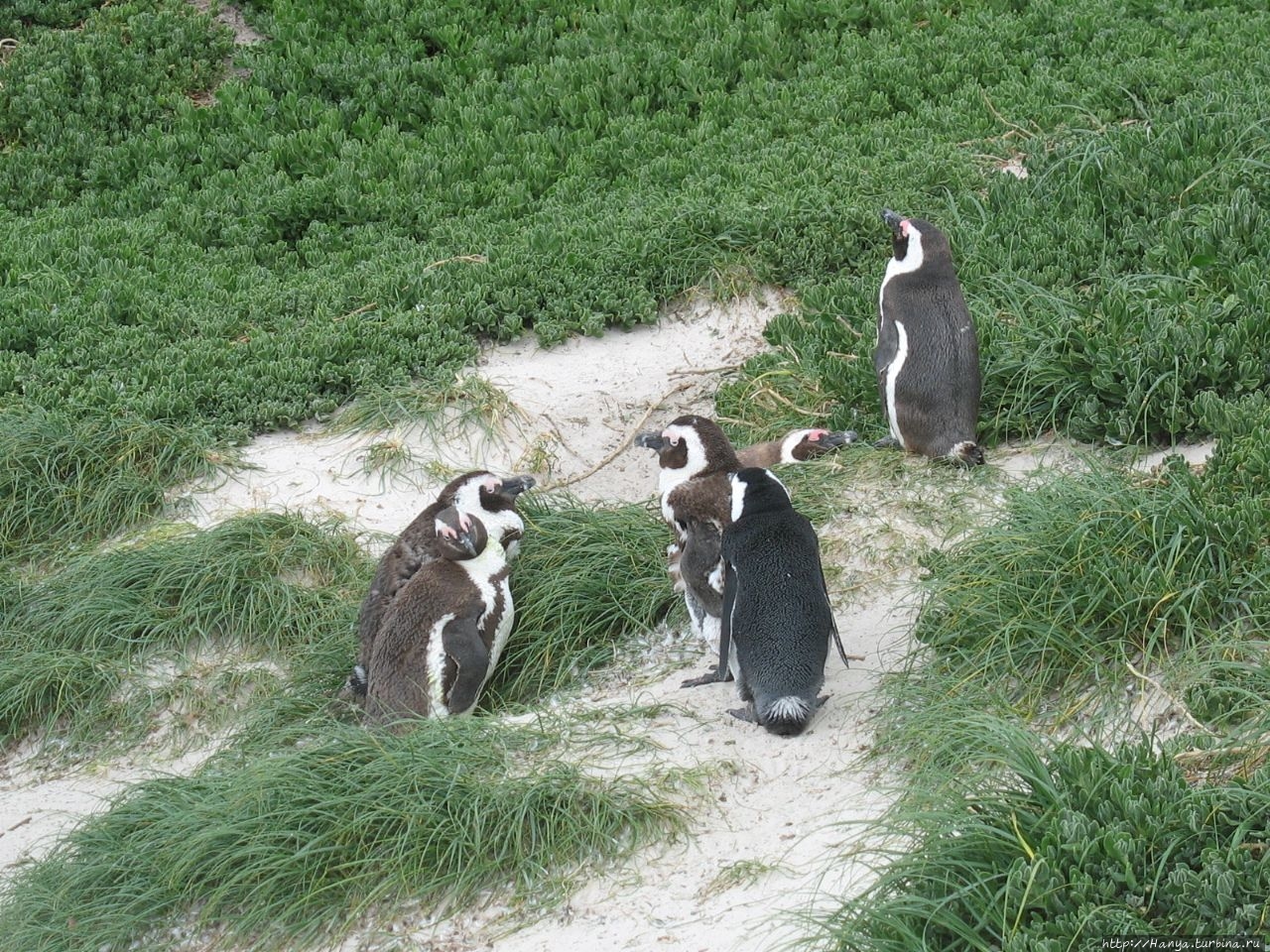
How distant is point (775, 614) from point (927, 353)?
6.28 ft

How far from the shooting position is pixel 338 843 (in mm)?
4484

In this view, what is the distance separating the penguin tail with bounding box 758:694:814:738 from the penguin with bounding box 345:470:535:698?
1.69 meters

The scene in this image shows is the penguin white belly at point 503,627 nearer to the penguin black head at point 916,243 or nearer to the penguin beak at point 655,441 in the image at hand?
the penguin beak at point 655,441

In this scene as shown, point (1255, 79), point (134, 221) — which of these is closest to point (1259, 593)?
point (1255, 79)

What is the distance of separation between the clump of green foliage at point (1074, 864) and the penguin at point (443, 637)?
6.91ft

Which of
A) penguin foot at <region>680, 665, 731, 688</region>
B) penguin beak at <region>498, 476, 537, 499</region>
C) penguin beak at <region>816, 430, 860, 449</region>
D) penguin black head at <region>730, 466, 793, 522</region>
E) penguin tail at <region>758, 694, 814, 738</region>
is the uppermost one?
penguin black head at <region>730, 466, 793, 522</region>

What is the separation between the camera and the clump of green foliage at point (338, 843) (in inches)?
174

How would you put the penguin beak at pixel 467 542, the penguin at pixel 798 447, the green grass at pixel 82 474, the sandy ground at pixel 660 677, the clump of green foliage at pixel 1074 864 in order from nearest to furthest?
the clump of green foliage at pixel 1074 864
the sandy ground at pixel 660 677
the penguin beak at pixel 467 542
the penguin at pixel 798 447
the green grass at pixel 82 474

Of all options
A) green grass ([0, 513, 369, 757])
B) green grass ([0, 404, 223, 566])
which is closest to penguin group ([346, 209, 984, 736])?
green grass ([0, 513, 369, 757])

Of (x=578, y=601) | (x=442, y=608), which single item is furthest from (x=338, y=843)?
(x=578, y=601)

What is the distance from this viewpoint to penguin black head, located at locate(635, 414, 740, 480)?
6.12 meters

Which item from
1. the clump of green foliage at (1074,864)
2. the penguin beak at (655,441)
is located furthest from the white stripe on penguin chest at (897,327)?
the clump of green foliage at (1074,864)

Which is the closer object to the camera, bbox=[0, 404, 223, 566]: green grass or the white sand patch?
the white sand patch

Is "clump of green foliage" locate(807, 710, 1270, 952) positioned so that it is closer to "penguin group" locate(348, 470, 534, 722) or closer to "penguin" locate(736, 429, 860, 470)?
"penguin group" locate(348, 470, 534, 722)
